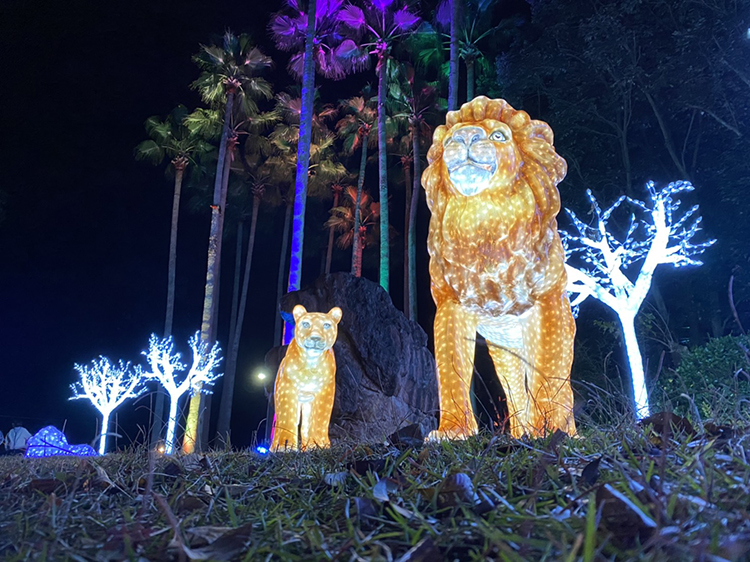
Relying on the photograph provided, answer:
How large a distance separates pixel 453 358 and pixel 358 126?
18.3 meters

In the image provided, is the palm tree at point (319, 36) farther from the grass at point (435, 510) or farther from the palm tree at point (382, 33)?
the grass at point (435, 510)

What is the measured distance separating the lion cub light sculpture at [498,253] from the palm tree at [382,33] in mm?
13199

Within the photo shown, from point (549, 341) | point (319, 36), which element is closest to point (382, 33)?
point (319, 36)

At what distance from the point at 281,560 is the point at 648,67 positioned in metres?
14.3

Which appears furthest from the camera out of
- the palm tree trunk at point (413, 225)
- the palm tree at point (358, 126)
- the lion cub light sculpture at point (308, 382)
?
the palm tree at point (358, 126)

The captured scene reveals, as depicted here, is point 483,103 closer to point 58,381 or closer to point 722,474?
point 722,474

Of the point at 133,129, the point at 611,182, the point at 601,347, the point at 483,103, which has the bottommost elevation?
the point at 601,347

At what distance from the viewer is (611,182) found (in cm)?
1380

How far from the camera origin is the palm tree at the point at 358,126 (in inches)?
790

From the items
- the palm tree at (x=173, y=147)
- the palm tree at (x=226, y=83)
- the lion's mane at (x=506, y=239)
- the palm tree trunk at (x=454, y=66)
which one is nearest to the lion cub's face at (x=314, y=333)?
the lion's mane at (x=506, y=239)

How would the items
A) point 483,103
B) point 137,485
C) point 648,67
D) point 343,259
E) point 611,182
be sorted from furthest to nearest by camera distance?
point 343,259 < point 611,182 < point 648,67 < point 483,103 < point 137,485

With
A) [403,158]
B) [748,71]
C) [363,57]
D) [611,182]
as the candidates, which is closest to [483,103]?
[748,71]

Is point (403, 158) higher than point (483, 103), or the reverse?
point (403, 158)

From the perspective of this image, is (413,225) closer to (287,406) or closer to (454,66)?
(454,66)
